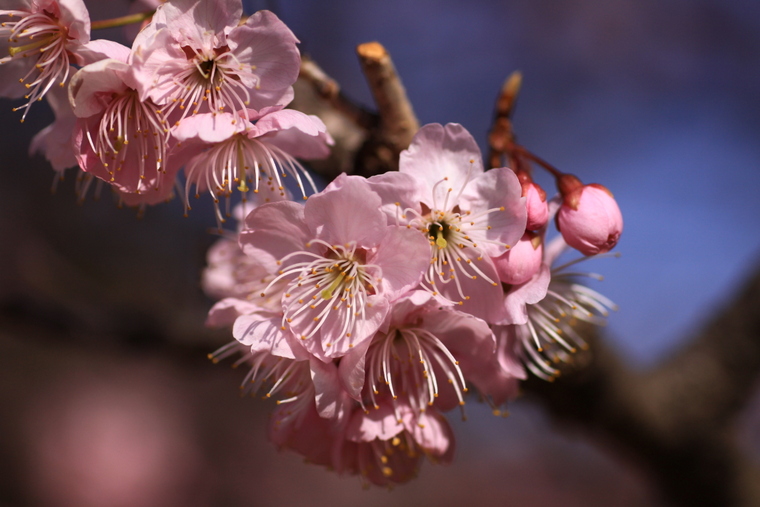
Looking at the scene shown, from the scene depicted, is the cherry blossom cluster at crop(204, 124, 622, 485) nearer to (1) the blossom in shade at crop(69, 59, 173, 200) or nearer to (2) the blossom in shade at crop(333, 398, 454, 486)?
(2) the blossom in shade at crop(333, 398, 454, 486)

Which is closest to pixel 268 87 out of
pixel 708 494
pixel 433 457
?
pixel 433 457

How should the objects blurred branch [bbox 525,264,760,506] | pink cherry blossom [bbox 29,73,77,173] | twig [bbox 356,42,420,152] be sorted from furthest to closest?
blurred branch [bbox 525,264,760,506], twig [bbox 356,42,420,152], pink cherry blossom [bbox 29,73,77,173]

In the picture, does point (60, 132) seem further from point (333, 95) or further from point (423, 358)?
point (423, 358)

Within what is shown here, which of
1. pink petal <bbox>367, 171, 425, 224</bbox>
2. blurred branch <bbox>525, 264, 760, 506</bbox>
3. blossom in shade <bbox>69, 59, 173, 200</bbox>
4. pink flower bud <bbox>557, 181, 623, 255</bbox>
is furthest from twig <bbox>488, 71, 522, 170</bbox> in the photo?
blurred branch <bbox>525, 264, 760, 506</bbox>

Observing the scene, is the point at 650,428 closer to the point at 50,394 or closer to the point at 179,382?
the point at 179,382

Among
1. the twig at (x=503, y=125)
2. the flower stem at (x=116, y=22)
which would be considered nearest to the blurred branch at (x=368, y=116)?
the twig at (x=503, y=125)

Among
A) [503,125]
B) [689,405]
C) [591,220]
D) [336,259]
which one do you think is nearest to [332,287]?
[336,259]

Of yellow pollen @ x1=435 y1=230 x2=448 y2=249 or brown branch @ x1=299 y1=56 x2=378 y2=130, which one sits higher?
yellow pollen @ x1=435 y1=230 x2=448 y2=249

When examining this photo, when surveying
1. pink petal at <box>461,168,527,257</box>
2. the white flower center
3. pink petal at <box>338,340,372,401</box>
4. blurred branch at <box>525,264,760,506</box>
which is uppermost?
pink petal at <box>461,168,527,257</box>

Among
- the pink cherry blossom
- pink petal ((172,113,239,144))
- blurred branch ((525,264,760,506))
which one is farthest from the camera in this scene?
blurred branch ((525,264,760,506))
